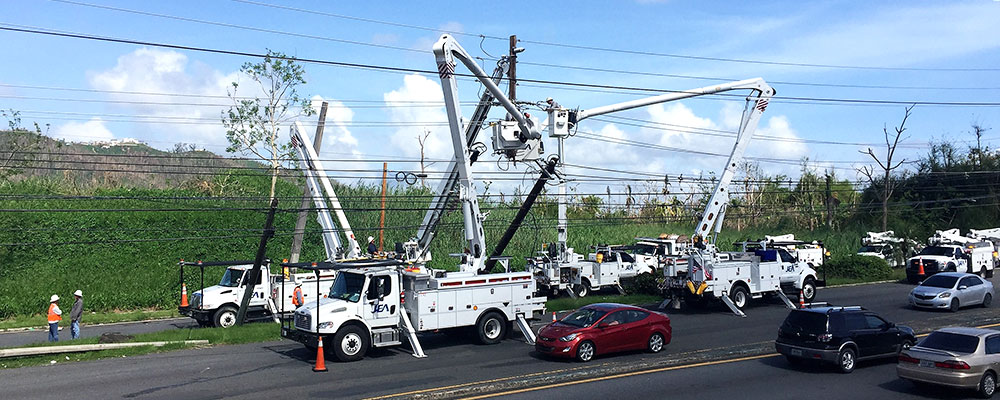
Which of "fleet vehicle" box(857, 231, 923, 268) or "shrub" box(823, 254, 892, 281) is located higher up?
"fleet vehicle" box(857, 231, 923, 268)

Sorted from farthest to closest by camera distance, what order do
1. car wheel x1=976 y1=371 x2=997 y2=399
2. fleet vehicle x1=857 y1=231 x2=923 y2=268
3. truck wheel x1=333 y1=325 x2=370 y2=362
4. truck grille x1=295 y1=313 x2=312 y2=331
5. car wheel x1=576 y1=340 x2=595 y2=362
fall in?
fleet vehicle x1=857 y1=231 x2=923 y2=268
truck grille x1=295 y1=313 x2=312 y2=331
truck wheel x1=333 y1=325 x2=370 y2=362
car wheel x1=576 y1=340 x2=595 y2=362
car wheel x1=976 y1=371 x2=997 y2=399

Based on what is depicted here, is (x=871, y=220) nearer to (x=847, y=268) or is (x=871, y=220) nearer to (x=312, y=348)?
(x=847, y=268)

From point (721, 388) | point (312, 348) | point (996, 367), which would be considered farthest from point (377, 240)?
point (996, 367)

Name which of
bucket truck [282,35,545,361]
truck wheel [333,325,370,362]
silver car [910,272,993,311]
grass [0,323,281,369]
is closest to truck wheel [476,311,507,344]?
bucket truck [282,35,545,361]

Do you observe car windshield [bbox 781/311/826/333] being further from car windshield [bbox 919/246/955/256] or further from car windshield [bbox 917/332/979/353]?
car windshield [bbox 919/246/955/256]

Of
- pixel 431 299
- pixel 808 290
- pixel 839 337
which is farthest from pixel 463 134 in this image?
pixel 808 290

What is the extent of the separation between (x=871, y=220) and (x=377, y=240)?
46.7 metres

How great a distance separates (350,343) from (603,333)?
6665mm

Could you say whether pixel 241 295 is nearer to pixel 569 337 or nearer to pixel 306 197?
pixel 306 197

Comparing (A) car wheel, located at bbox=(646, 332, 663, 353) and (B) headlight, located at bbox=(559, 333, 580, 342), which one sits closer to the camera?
(B) headlight, located at bbox=(559, 333, 580, 342)

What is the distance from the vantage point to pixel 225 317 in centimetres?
2744

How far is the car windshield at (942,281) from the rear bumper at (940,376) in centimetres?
1614

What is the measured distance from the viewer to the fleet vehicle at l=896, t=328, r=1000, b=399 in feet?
46.3

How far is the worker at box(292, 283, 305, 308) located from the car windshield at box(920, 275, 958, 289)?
78.2 ft
